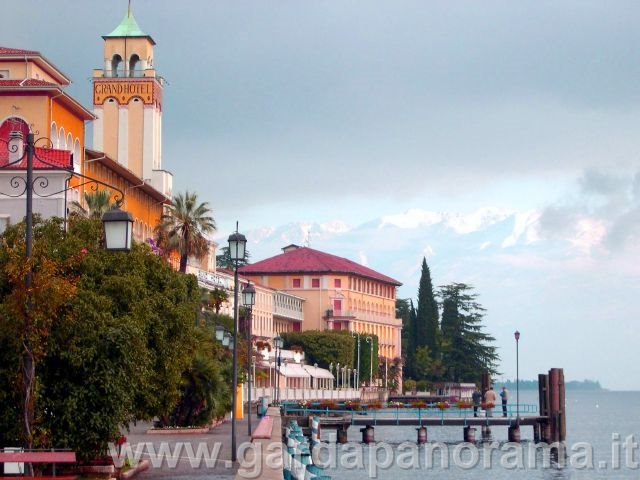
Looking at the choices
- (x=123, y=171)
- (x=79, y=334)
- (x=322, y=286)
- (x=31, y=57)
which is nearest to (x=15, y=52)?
(x=31, y=57)

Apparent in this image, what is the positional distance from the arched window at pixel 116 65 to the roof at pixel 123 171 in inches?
879

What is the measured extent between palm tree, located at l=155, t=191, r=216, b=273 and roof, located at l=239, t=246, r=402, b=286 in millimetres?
103348

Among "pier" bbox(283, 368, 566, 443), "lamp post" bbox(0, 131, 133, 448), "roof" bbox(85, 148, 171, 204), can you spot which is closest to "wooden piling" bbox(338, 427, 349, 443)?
"pier" bbox(283, 368, 566, 443)

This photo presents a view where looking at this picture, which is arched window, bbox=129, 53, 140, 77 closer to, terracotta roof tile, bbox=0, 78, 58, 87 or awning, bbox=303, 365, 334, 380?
awning, bbox=303, 365, 334, 380

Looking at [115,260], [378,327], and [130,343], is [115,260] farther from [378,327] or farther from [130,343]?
[378,327]

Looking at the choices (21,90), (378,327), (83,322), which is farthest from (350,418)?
(378,327)

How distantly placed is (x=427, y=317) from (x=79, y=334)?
162m

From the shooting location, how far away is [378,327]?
186m

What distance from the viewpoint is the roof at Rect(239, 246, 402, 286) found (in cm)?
17750

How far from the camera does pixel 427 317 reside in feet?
603

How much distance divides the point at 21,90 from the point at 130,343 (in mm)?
37255

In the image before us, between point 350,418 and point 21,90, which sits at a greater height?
point 21,90

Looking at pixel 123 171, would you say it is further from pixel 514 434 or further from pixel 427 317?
pixel 427 317

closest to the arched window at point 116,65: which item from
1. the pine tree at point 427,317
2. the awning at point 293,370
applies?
the awning at point 293,370
